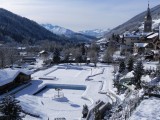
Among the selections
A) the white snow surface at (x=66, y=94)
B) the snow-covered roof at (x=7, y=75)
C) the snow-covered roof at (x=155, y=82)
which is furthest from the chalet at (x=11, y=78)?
the snow-covered roof at (x=155, y=82)

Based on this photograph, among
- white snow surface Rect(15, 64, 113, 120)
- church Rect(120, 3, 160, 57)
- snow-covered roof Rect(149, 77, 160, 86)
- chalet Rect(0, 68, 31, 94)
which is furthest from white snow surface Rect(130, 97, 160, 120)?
church Rect(120, 3, 160, 57)

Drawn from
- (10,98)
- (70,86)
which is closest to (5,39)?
(70,86)

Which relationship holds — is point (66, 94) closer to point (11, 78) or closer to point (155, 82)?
point (11, 78)

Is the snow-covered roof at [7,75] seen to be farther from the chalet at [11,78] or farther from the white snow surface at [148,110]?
the white snow surface at [148,110]

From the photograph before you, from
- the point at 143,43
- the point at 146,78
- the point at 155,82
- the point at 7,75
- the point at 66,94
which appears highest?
the point at 143,43

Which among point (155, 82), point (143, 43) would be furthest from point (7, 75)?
point (143, 43)

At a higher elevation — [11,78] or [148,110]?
[11,78]
